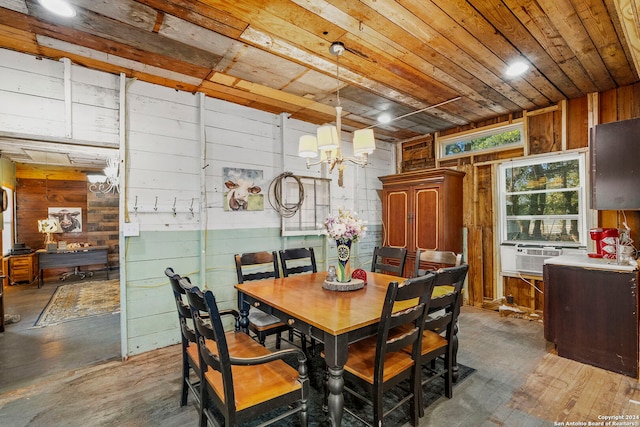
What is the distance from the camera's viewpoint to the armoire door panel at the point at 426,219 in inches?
169

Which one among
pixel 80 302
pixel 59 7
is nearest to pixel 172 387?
pixel 59 7

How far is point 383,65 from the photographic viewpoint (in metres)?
2.78

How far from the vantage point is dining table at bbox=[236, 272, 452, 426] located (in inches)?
62.5

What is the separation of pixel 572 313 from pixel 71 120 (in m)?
4.98

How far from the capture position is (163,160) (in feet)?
10.3

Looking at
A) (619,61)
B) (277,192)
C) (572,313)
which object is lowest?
(572,313)

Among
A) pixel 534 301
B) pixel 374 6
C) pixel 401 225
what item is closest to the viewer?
pixel 374 6

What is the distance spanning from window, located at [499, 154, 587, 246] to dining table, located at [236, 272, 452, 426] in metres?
2.54

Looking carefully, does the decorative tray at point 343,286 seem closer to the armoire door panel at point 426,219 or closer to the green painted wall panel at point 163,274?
the green painted wall panel at point 163,274

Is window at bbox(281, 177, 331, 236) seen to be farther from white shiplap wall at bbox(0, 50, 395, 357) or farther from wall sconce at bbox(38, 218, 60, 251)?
wall sconce at bbox(38, 218, 60, 251)

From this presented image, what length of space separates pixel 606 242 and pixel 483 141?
6.79ft

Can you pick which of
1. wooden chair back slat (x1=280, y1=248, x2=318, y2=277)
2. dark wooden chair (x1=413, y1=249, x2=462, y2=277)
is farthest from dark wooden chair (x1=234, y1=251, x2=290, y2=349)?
dark wooden chair (x1=413, y1=249, x2=462, y2=277)

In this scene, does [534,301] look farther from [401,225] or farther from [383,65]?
[383,65]

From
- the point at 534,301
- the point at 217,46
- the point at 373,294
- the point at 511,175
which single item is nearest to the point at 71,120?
the point at 217,46
